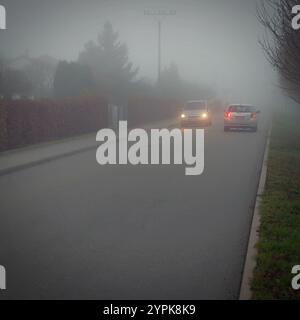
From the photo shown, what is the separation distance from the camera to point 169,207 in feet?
28.6

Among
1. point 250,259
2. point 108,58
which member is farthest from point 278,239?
point 108,58

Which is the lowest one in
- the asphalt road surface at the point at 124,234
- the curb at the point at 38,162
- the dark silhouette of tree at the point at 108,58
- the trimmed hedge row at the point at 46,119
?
the curb at the point at 38,162

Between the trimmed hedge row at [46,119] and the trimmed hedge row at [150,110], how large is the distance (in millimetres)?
5341

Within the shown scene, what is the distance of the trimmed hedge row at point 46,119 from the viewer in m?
17.5

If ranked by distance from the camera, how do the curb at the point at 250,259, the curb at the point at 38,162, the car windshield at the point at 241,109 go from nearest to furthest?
1. the curb at the point at 250,259
2. the curb at the point at 38,162
3. the car windshield at the point at 241,109

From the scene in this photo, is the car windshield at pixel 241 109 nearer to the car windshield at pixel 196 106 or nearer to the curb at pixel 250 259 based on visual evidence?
the car windshield at pixel 196 106

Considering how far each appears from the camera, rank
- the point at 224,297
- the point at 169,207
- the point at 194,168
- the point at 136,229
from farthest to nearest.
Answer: the point at 194,168, the point at 169,207, the point at 136,229, the point at 224,297

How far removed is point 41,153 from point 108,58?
173 feet

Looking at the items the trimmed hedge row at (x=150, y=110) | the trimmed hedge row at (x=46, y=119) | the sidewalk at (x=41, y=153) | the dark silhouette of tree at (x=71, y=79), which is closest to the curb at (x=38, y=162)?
the sidewalk at (x=41, y=153)

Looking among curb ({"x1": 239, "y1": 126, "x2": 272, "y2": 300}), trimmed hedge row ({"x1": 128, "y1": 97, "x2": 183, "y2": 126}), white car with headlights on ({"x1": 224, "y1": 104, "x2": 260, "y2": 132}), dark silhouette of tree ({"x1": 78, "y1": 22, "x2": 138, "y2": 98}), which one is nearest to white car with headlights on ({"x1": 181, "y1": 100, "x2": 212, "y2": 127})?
trimmed hedge row ({"x1": 128, "y1": 97, "x2": 183, "y2": 126})

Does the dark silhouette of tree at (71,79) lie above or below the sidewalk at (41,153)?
above

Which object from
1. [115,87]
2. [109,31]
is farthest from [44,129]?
[109,31]

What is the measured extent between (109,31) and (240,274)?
68.1 meters
